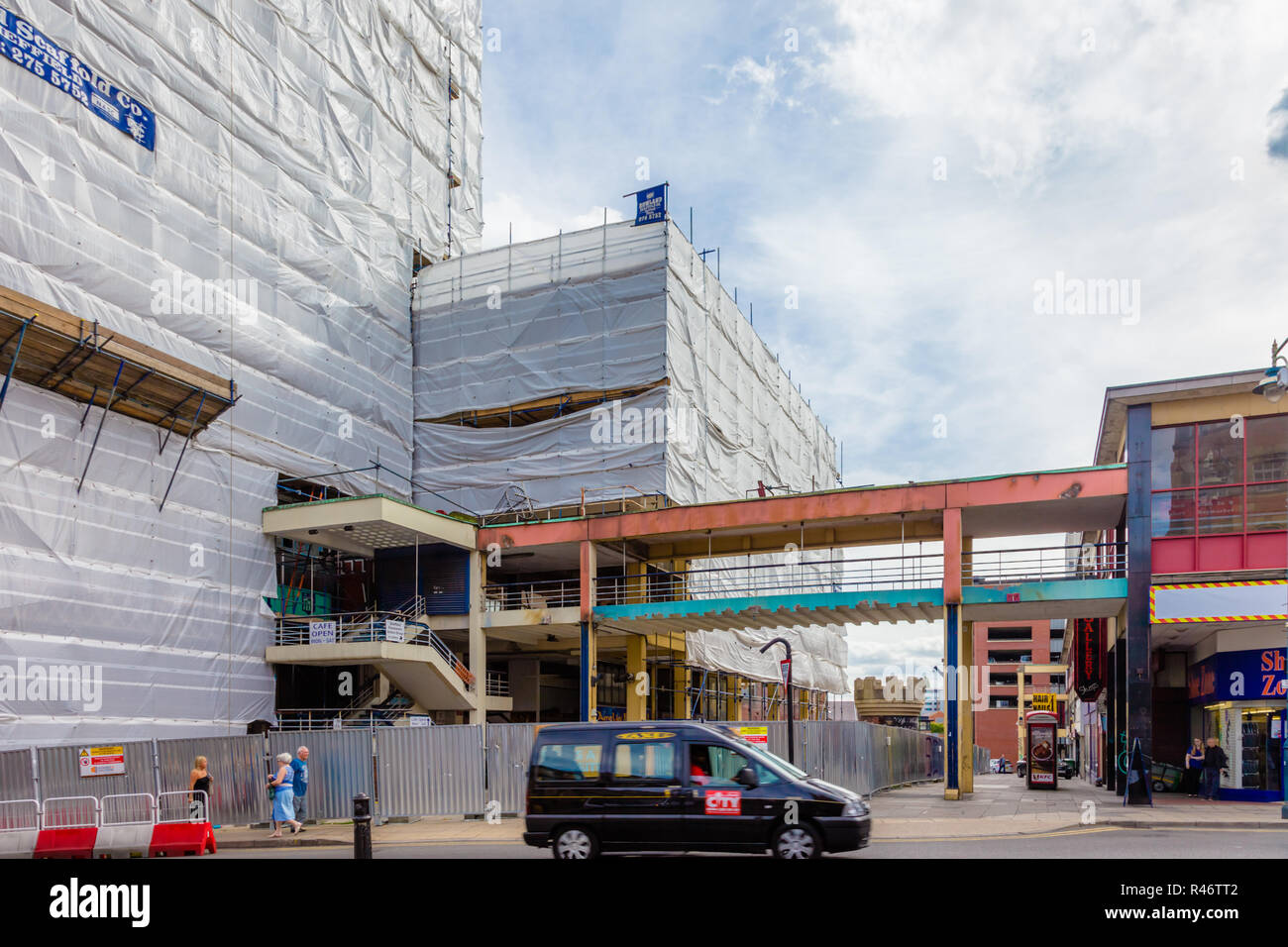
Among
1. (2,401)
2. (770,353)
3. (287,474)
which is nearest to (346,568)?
(287,474)

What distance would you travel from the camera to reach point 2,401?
23844 millimetres

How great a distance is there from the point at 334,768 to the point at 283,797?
2.22 meters

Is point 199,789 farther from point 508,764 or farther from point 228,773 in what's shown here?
point 508,764

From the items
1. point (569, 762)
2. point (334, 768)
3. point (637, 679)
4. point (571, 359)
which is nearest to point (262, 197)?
point (571, 359)

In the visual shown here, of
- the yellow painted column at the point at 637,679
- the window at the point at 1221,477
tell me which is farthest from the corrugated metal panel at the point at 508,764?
the window at the point at 1221,477

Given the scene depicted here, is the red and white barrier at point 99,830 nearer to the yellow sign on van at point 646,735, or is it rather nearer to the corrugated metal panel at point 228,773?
the corrugated metal panel at point 228,773

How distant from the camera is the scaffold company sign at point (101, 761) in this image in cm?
1916

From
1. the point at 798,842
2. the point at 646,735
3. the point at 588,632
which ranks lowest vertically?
the point at 798,842

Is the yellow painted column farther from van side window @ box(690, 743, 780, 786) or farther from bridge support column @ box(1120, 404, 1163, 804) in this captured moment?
van side window @ box(690, 743, 780, 786)

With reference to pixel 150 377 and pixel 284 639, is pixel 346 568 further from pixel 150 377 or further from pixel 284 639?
pixel 150 377

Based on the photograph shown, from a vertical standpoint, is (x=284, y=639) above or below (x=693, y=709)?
above

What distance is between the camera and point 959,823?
19.0m

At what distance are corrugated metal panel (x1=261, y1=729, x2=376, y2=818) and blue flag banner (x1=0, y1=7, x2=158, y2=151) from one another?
58.2 ft
